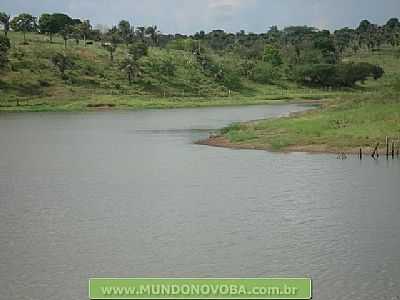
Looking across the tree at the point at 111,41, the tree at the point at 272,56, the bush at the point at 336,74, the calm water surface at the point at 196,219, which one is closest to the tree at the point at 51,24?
the tree at the point at 111,41

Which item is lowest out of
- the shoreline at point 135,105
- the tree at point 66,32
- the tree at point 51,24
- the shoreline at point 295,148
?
the shoreline at point 295,148

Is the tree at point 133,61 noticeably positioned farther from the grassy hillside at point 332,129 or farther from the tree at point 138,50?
the grassy hillside at point 332,129

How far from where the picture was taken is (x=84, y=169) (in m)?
35.8

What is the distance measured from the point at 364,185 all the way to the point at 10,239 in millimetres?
14817

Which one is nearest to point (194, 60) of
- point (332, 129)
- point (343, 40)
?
point (343, 40)

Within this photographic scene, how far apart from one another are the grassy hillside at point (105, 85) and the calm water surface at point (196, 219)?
49.8 metres

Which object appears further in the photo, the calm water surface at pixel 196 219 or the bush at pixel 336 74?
the bush at pixel 336 74

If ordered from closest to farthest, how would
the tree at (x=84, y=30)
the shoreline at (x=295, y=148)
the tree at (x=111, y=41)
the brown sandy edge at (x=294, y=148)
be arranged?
the shoreline at (x=295, y=148)
the brown sandy edge at (x=294, y=148)
the tree at (x=111, y=41)
the tree at (x=84, y=30)

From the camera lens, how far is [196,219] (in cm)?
2338

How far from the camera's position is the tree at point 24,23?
123562 millimetres

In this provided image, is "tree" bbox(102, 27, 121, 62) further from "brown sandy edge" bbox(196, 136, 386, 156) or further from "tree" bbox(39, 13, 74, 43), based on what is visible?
"brown sandy edge" bbox(196, 136, 386, 156)

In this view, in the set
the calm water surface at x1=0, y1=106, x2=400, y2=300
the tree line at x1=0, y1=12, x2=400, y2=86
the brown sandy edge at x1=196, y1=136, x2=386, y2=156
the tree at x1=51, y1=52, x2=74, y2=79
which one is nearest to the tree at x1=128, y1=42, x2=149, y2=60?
the tree line at x1=0, y1=12, x2=400, y2=86

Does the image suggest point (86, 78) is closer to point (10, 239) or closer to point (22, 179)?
point (22, 179)

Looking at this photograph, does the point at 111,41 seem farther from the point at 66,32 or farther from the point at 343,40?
the point at 343,40
